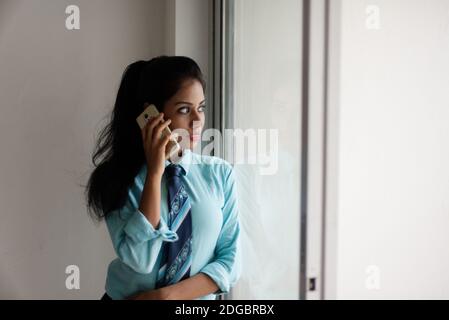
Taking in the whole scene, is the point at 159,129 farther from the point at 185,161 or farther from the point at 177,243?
the point at 177,243

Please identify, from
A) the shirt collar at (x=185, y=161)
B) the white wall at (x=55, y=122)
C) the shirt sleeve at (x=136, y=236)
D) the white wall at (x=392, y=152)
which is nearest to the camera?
the white wall at (x=392, y=152)

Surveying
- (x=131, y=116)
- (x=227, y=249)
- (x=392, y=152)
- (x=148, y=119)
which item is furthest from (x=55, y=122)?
(x=392, y=152)

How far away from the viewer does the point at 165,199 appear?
1.00 meters

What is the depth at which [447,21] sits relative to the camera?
696 millimetres

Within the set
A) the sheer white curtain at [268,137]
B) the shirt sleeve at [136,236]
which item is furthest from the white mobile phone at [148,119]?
the sheer white curtain at [268,137]

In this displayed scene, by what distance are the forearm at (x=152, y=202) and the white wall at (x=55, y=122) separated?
27.8 inches

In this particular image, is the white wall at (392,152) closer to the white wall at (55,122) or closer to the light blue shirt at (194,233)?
the light blue shirt at (194,233)

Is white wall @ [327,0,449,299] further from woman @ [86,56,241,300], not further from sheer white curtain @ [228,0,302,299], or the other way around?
woman @ [86,56,241,300]

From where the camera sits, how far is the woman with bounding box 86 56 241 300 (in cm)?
93

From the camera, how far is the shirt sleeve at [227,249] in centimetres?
99

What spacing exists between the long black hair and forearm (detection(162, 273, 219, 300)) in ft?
0.69
